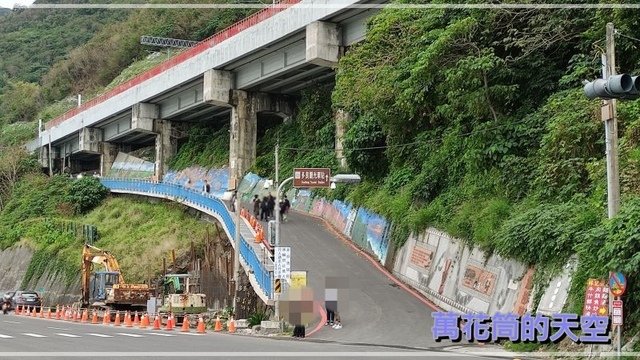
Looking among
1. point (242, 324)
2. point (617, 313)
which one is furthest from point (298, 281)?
point (617, 313)

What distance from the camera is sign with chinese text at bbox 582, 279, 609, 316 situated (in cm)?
1738

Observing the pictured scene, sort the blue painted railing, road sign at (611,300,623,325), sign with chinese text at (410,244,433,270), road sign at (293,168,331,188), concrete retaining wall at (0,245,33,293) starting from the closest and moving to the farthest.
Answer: road sign at (611,300,623,325) → sign with chinese text at (410,244,433,270) → road sign at (293,168,331,188) → the blue painted railing → concrete retaining wall at (0,245,33,293)

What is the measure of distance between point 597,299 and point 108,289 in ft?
86.8

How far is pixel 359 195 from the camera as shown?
3759 centimetres

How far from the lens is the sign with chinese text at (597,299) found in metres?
17.4

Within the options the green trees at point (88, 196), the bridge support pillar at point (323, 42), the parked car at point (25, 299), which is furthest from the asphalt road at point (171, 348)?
the green trees at point (88, 196)

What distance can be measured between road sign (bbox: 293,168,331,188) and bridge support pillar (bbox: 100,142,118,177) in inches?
1928

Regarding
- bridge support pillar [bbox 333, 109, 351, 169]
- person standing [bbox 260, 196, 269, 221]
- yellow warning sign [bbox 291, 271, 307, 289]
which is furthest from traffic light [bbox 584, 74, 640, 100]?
person standing [bbox 260, 196, 269, 221]

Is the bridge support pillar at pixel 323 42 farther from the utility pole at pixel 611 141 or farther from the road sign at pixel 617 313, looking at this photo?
the road sign at pixel 617 313

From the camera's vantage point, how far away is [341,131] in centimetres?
4294

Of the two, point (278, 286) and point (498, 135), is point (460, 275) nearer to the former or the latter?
point (498, 135)

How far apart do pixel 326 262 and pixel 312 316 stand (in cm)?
734

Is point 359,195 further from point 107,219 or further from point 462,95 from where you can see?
point 107,219

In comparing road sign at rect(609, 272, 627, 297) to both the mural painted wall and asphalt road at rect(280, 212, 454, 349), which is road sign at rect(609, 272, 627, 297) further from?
asphalt road at rect(280, 212, 454, 349)
